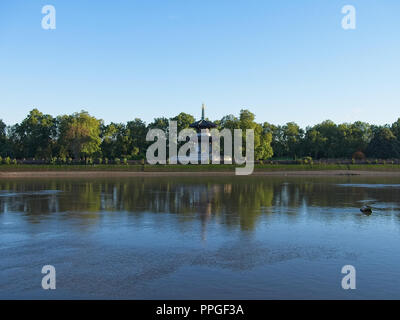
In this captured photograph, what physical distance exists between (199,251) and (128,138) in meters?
97.4

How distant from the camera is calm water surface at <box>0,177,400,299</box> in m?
12.1

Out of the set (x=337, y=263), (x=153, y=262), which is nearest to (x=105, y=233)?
(x=153, y=262)

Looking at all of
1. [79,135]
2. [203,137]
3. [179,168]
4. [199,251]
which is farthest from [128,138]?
[199,251]

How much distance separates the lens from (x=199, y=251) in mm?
16594

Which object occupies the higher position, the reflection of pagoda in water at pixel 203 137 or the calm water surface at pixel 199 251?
the reflection of pagoda in water at pixel 203 137

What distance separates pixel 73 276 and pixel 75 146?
92.5 m

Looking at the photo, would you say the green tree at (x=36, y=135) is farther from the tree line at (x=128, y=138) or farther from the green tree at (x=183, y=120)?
the green tree at (x=183, y=120)

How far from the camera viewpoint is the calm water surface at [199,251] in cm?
1214

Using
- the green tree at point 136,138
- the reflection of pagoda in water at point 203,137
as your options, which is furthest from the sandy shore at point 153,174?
the green tree at point 136,138

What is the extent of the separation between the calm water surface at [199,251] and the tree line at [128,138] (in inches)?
2885

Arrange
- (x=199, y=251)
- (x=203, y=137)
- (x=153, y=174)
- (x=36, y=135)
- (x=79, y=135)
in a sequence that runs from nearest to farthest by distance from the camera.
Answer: (x=199, y=251) → (x=153, y=174) → (x=203, y=137) → (x=79, y=135) → (x=36, y=135)

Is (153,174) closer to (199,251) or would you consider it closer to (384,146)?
(199,251)

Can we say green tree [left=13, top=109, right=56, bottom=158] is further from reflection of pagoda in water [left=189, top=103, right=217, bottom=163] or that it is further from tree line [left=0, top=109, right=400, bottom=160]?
reflection of pagoda in water [left=189, top=103, right=217, bottom=163]

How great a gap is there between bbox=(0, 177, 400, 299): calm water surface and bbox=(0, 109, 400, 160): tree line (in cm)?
7327
